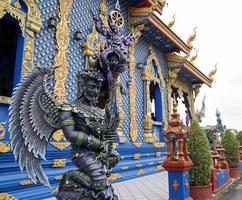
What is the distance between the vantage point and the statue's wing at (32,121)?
273cm

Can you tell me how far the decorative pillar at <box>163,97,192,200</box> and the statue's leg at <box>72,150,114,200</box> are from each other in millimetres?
2653

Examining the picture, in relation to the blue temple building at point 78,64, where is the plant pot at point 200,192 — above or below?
below

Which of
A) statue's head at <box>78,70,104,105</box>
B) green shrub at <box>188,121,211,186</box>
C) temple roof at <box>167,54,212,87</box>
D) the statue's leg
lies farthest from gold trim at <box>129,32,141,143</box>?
the statue's leg

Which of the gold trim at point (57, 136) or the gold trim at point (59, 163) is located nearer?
the gold trim at point (59, 163)

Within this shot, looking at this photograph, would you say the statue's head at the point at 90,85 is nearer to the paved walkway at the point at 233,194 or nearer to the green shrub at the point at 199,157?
the green shrub at the point at 199,157

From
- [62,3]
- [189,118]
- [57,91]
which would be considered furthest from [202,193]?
[189,118]

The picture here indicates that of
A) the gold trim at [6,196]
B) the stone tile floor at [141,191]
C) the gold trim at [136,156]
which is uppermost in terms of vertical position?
the gold trim at [136,156]

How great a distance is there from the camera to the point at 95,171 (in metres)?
2.70

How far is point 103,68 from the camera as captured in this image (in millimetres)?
3057

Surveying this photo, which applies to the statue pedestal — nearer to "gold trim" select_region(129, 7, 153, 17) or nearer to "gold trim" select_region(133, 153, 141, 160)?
"gold trim" select_region(133, 153, 141, 160)

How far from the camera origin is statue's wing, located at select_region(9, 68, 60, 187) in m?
2.73

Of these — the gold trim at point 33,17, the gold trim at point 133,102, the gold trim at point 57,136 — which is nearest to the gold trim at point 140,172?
A: the gold trim at point 133,102

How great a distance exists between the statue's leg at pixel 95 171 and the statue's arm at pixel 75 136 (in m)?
0.10

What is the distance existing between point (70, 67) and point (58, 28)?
96 cm
